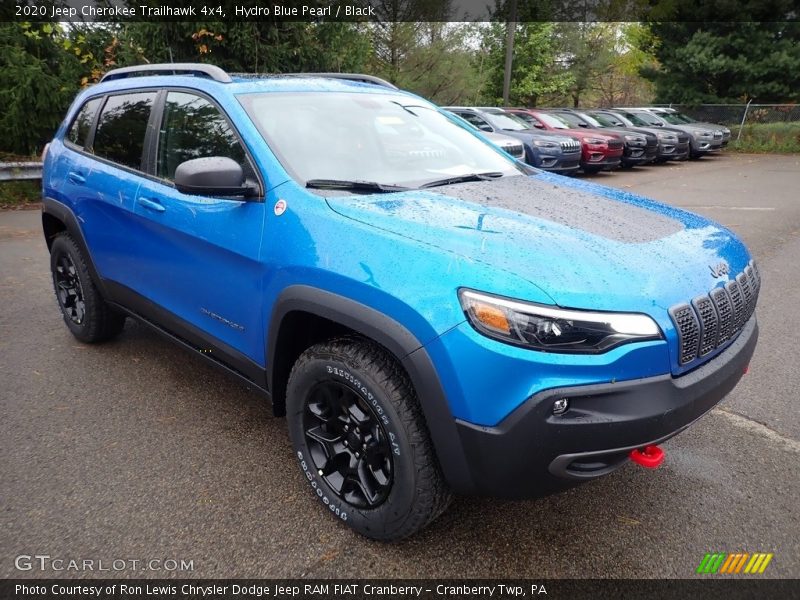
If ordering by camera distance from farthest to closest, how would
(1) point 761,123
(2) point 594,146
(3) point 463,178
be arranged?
(1) point 761,123, (2) point 594,146, (3) point 463,178

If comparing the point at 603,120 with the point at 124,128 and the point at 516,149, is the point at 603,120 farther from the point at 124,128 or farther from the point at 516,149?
the point at 124,128

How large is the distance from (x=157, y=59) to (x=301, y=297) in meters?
10.3

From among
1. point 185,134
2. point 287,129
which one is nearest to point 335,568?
point 287,129

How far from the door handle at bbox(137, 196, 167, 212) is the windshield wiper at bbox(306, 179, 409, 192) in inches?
38.0

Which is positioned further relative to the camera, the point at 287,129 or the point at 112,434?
the point at 112,434

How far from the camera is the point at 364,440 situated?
2.19 m

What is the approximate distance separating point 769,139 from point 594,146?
11292 mm

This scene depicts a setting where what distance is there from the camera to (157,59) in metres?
10.5

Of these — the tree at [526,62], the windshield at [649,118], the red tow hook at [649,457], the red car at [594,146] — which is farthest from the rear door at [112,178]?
the tree at [526,62]

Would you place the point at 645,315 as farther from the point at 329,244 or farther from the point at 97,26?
the point at 97,26

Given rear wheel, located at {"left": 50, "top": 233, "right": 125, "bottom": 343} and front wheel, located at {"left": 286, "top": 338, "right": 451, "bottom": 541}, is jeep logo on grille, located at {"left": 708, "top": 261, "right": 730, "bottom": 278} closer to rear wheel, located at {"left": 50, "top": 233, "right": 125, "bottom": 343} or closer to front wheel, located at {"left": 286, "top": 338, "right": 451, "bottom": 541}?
front wheel, located at {"left": 286, "top": 338, "right": 451, "bottom": 541}

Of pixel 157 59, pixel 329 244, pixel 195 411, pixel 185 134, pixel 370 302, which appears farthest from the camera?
pixel 157 59

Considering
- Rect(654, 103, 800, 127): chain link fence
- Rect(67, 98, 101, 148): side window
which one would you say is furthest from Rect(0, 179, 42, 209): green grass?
Rect(654, 103, 800, 127): chain link fence

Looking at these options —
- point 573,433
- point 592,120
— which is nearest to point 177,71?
point 573,433
